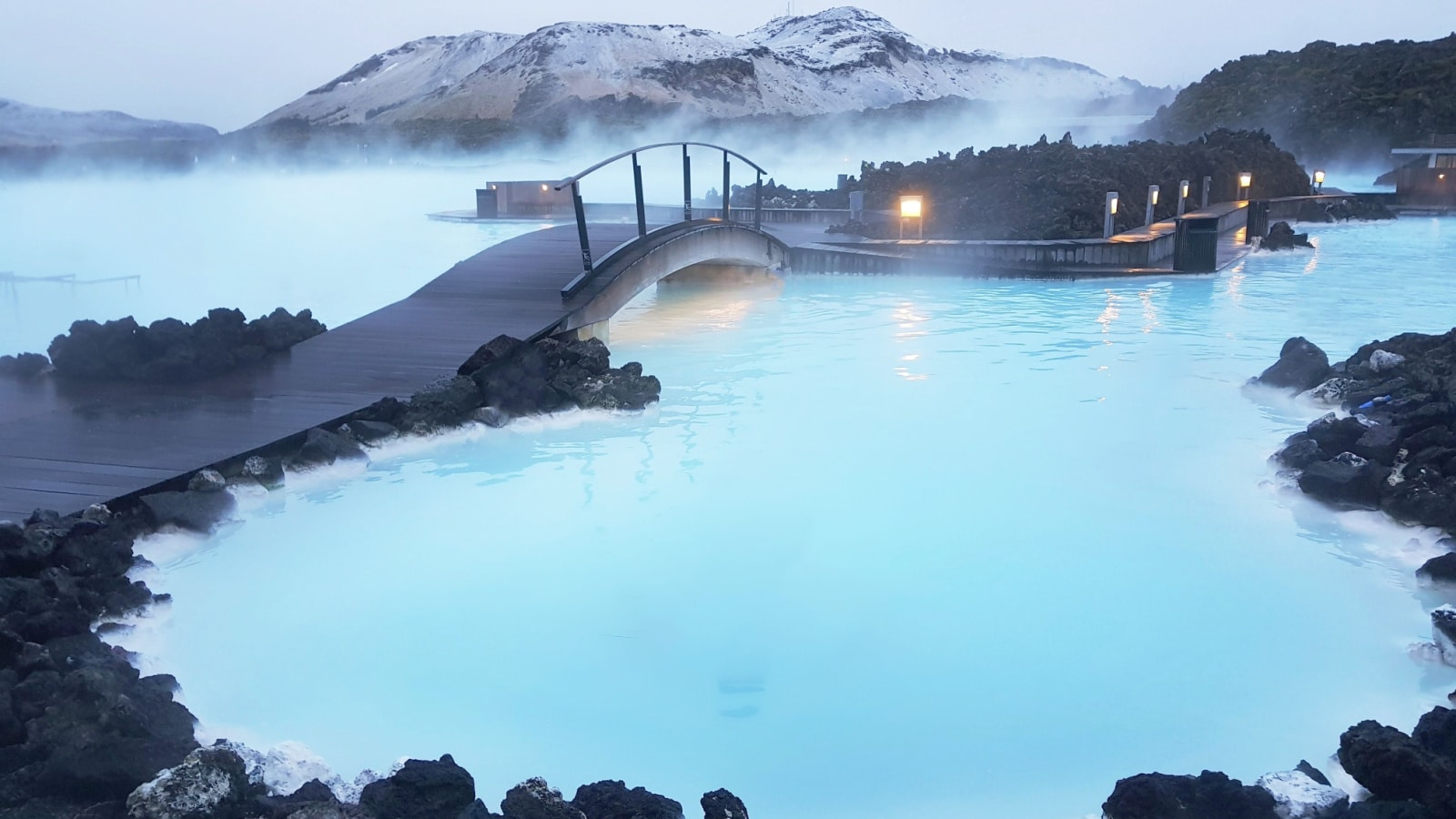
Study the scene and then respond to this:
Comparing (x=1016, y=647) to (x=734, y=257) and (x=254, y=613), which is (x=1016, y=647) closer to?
(x=254, y=613)

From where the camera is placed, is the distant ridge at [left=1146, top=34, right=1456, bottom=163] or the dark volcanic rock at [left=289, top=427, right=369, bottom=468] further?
the distant ridge at [left=1146, top=34, right=1456, bottom=163]

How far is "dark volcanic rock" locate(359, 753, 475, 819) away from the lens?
3.39 metres

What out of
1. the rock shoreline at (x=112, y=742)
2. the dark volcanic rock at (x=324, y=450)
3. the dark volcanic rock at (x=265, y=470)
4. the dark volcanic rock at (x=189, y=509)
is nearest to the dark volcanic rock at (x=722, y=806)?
the rock shoreline at (x=112, y=742)

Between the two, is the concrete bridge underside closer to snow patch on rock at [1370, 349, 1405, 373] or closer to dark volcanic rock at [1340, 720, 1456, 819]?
snow patch on rock at [1370, 349, 1405, 373]

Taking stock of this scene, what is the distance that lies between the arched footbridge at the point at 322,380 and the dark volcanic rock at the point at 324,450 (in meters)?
0.19

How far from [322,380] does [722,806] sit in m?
5.94

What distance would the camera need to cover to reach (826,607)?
218 inches

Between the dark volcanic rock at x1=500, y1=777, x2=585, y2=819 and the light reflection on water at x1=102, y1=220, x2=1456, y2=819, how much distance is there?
0.52m

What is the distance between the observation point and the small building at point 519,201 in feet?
101

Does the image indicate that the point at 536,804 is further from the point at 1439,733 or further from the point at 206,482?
the point at 206,482

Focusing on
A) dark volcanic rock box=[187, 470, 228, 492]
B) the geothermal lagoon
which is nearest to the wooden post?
the geothermal lagoon

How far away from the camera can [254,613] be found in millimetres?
5359

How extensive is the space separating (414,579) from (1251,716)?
3928 millimetres

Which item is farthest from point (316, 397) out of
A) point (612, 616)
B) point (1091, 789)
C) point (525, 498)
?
point (1091, 789)
